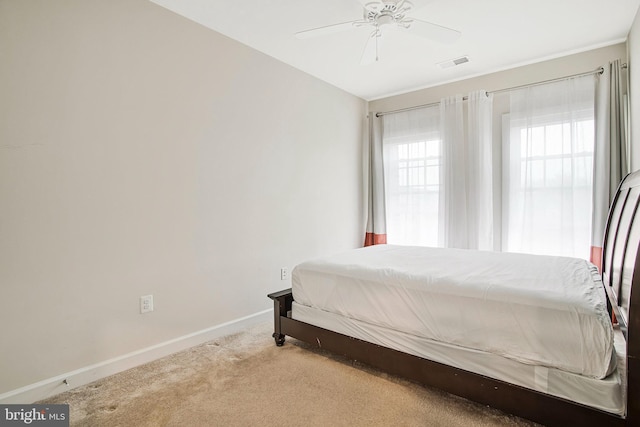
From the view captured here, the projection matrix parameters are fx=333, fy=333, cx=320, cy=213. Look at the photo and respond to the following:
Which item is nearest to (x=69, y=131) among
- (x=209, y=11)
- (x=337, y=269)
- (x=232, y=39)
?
(x=209, y=11)

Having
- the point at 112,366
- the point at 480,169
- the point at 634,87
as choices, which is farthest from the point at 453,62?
the point at 112,366

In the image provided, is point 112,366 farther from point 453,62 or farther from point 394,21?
point 453,62

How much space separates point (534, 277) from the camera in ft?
6.20

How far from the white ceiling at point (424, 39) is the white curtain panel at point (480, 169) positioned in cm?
39

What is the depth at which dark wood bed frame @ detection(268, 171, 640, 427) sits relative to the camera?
4.17 ft

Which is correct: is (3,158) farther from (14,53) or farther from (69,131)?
(14,53)

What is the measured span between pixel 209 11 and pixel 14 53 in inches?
48.4

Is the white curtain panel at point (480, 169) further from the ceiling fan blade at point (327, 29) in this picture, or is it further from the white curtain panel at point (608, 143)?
the ceiling fan blade at point (327, 29)

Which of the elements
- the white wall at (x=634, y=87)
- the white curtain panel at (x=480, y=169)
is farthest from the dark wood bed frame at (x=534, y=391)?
the white curtain panel at (x=480, y=169)

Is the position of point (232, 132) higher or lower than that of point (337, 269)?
higher

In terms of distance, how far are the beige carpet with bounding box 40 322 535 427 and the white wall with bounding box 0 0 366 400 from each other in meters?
0.32

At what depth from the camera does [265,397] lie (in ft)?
6.07

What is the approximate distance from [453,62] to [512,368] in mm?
2909

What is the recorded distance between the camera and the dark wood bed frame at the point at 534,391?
127 cm
